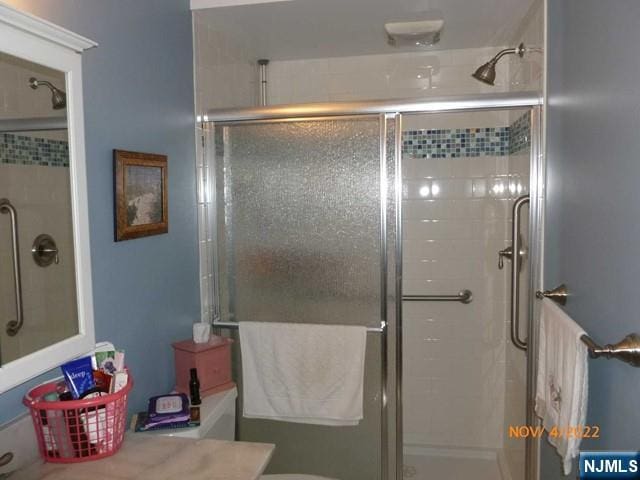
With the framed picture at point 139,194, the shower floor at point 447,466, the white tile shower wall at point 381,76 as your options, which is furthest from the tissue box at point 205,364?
the white tile shower wall at point 381,76

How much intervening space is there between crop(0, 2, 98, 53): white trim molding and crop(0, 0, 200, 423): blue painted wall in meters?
0.10

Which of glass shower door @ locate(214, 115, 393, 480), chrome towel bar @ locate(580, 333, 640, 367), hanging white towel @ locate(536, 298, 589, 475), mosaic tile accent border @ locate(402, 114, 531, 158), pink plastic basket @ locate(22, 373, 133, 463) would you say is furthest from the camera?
mosaic tile accent border @ locate(402, 114, 531, 158)

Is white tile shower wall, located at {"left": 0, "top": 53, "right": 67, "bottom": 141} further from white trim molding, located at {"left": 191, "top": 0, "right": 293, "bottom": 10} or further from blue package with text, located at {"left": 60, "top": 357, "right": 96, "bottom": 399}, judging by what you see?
white trim molding, located at {"left": 191, "top": 0, "right": 293, "bottom": 10}

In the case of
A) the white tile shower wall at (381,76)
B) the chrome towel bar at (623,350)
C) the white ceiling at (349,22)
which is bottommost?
the chrome towel bar at (623,350)

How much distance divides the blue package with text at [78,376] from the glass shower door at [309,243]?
1.02 m

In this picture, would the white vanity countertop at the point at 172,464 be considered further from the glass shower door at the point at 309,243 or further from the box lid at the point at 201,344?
the glass shower door at the point at 309,243

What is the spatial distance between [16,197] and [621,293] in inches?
58.0

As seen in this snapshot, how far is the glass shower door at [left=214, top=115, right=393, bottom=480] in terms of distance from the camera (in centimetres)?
223

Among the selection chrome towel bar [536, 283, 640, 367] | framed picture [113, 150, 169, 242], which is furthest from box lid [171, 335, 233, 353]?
chrome towel bar [536, 283, 640, 367]

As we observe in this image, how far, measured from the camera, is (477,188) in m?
2.99

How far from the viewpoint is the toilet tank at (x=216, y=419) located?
173 cm

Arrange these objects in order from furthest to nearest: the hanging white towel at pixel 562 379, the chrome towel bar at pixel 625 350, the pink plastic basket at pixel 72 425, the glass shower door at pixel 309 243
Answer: the glass shower door at pixel 309 243
the hanging white towel at pixel 562 379
the pink plastic basket at pixel 72 425
the chrome towel bar at pixel 625 350

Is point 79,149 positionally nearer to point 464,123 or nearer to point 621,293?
point 621,293

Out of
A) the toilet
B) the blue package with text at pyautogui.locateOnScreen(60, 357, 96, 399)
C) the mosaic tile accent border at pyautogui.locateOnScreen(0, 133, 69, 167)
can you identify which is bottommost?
the toilet
